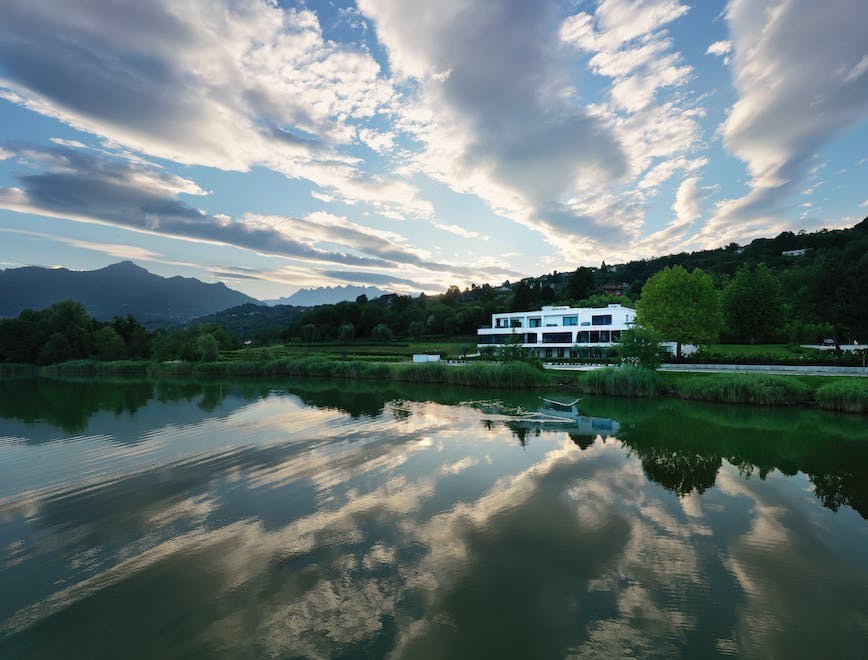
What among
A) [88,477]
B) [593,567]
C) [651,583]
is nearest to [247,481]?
[88,477]

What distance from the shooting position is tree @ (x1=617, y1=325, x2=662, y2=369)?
137 feet

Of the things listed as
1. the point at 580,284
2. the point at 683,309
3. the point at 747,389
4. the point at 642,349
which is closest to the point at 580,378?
the point at 642,349

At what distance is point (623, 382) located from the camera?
1489 inches

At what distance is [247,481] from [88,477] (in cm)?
584

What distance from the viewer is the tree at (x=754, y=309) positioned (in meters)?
66.1

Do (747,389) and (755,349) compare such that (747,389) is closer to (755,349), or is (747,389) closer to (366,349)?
(755,349)

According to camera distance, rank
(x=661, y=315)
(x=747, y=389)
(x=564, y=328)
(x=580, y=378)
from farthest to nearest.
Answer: (x=564, y=328) < (x=661, y=315) < (x=580, y=378) < (x=747, y=389)

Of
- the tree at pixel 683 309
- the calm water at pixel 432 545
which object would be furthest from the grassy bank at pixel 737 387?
the tree at pixel 683 309

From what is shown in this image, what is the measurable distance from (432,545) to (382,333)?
9519 centimetres

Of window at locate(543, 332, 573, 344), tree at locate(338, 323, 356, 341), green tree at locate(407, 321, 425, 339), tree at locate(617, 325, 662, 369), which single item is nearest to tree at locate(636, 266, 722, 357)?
tree at locate(617, 325, 662, 369)

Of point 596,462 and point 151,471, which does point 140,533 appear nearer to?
point 151,471

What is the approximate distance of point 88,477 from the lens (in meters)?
15.9

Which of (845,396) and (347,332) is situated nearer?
(845,396)

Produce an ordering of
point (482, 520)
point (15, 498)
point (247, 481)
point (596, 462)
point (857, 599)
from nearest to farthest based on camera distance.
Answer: point (857, 599), point (482, 520), point (15, 498), point (247, 481), point (596, 462)
